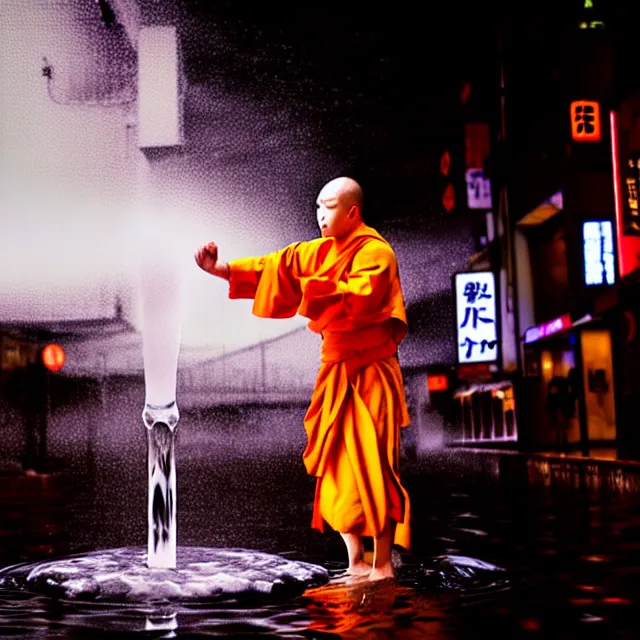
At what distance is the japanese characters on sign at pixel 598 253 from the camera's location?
14383 millimetres

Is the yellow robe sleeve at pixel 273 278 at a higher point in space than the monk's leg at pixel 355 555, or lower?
A: higher

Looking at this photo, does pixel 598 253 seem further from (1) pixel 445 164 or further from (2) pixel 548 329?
(1) pixel 445 164

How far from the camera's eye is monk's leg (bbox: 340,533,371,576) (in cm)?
326

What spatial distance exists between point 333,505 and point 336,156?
2.58 metres

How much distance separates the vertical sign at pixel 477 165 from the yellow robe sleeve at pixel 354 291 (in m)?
18.0

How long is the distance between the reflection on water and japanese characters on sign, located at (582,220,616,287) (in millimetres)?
5059

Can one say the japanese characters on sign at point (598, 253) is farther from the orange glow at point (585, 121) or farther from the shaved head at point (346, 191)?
the shaved head at point (346, 191)

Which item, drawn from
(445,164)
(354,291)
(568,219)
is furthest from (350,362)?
(445,164)

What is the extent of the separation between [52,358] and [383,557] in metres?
11.8

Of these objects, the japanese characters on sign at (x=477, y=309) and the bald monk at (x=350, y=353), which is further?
the japanese characters on sign at (x=477, y=309)

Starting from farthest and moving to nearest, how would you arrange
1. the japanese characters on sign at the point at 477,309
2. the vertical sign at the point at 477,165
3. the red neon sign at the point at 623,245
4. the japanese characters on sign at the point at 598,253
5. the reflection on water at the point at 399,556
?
1. the vertical sign at the point at 477,165
2. the japanese characters on sign at the point at 477,309
3. the japanese characters on sign at the point at 598,253
4. the red neon sign at the point at 623,245
5. the reflection on water at the point at 399,556

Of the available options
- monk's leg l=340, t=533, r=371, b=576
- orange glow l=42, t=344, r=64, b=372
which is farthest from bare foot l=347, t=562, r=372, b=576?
orange glow l=42, t=344, r=64, b=372

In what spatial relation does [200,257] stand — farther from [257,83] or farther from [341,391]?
[257,83]

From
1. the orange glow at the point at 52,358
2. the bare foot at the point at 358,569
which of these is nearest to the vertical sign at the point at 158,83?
the bare foot at the point at 358,569
